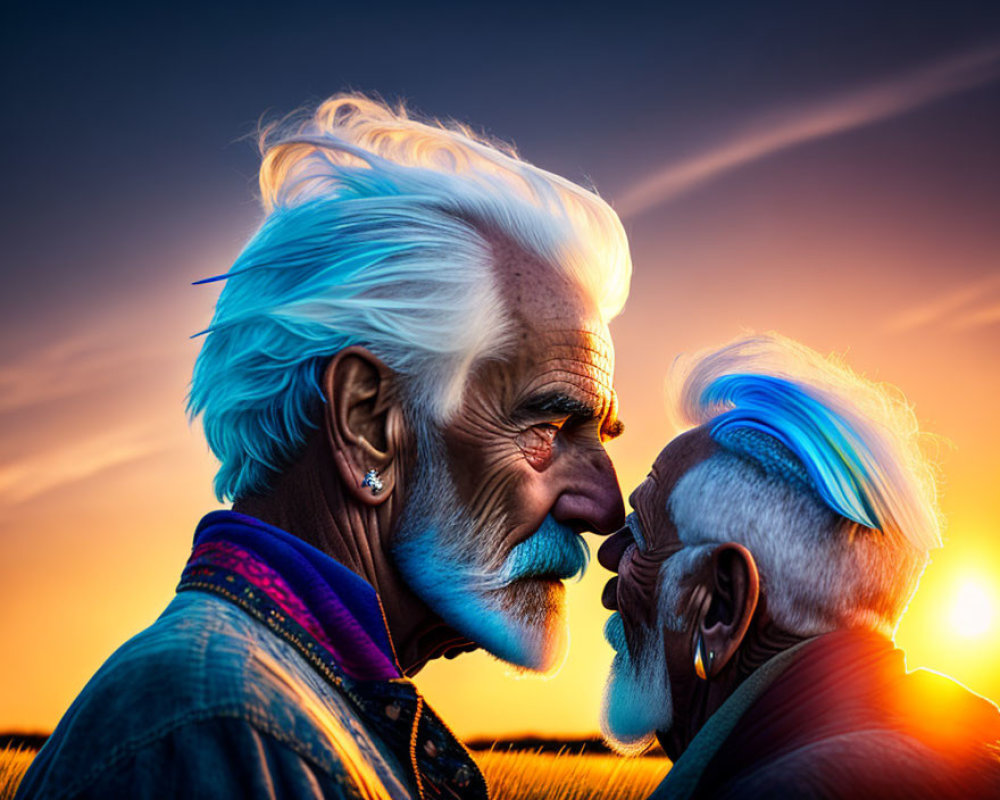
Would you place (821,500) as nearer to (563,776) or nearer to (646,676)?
(646,676)

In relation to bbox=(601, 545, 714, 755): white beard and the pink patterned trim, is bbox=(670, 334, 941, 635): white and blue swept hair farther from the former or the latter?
the pink patterned trim

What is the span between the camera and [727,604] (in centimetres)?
347

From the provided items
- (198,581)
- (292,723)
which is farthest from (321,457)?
(292,723)

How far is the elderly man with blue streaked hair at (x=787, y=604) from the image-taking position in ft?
9.25

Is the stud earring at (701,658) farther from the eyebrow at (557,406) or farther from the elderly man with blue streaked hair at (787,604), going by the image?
the eyebrow at (557,406)

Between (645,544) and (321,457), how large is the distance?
1344mm

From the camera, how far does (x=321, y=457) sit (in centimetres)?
339

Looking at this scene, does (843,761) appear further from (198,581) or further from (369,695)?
(198,581)

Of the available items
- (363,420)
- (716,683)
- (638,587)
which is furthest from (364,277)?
(716,683)

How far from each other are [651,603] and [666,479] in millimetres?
488

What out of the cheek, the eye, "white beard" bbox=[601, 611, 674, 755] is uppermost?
the eye

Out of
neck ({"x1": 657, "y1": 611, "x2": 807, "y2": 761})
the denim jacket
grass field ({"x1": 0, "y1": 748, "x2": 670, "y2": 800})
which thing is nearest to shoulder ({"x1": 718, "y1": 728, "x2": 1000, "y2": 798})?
neck ({"x1": 657, "y1": 611, "x2": 807, "y2": 761})

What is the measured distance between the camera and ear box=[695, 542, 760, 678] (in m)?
3.35

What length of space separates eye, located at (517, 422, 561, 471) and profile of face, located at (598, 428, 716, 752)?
0.46 m
